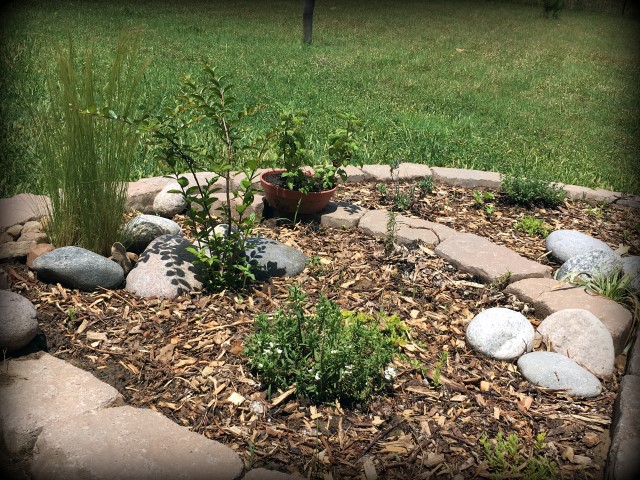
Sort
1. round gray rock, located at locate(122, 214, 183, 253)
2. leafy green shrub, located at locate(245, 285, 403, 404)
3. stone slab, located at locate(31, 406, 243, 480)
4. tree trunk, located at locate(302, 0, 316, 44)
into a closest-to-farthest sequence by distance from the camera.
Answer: stone slab, located at locate(31, 406, 243, 480) < leafy green shrub, located at locate(245, 285, 403, 404) < round gray rock, located at locate(122, 214, 183, 253) < tree trunk, located at locate(302, 0, 316, 44)

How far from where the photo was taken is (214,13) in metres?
15.2

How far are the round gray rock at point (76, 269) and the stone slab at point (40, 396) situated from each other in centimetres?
59

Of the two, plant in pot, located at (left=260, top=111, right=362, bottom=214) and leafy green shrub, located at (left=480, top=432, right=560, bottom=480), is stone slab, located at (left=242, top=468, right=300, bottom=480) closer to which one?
leafy green shrub, located at (left=480, top=432, right=560, bottom=480)

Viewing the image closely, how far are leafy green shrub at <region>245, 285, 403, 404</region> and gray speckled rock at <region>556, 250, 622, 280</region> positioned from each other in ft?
4.52

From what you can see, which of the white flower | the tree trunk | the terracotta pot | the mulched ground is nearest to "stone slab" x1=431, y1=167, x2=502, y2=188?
the terracotta pot

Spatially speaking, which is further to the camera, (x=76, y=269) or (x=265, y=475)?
(x=76, y=269)

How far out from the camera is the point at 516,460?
7.75 feet

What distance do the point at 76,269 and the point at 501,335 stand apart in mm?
2102

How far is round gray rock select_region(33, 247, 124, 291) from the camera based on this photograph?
10.4ft

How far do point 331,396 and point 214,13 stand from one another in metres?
14.1

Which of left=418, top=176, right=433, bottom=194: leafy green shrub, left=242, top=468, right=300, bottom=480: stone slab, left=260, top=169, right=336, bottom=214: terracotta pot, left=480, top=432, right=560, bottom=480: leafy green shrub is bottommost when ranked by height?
left=480, top=432, right=560, bottom=480: leafy green shrub

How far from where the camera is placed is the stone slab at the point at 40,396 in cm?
231

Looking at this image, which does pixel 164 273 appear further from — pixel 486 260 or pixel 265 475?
pixel 486 260

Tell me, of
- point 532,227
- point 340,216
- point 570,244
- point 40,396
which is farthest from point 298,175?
point 40,396
